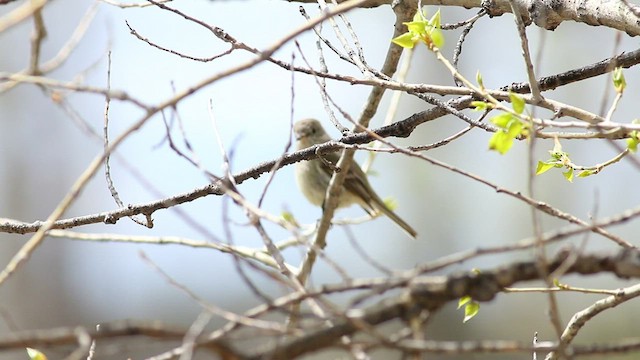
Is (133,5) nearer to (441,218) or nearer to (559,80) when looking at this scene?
(559,80)

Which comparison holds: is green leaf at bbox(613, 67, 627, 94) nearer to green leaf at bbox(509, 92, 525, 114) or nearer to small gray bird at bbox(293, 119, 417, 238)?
green leaf at bbox(509, 92, 525, 114)

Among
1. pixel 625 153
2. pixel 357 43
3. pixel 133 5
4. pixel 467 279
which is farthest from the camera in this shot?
pixel 133 5

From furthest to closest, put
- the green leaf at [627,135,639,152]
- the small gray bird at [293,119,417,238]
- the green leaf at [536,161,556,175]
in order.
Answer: the small gray bird at [293,119,417,238]
the green leaf at [536,161,556,175]
the green leaf at [627,135,639,152]

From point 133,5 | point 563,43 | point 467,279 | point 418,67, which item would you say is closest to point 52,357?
point 133,5

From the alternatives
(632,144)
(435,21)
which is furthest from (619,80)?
(435,21)

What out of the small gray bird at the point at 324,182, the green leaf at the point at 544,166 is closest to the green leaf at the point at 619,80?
the green leaf at the point at 544,166

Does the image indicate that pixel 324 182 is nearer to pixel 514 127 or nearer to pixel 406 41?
pixel 406 41

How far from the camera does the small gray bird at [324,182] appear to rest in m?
4.62

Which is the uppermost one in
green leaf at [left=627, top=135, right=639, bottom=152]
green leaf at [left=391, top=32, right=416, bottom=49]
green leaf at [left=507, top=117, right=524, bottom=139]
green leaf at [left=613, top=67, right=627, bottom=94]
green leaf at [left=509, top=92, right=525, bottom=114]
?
green leaf at [left=391, top=32, right=416, bottom=49]

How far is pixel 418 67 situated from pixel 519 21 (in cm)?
848

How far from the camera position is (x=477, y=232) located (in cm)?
1037

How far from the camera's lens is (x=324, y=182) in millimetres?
5000

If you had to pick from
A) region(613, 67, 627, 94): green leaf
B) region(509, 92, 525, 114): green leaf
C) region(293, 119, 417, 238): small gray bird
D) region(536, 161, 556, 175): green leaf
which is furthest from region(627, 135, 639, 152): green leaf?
region(293, 119, 417, 238): small gray bird

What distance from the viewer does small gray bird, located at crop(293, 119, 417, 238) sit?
4.62 m
